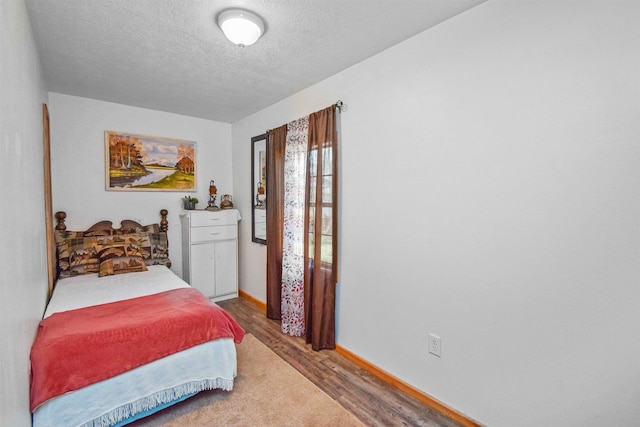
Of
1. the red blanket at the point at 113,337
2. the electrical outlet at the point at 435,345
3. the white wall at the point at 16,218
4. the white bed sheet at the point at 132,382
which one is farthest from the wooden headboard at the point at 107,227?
the electrical outlet at the point at 435,345

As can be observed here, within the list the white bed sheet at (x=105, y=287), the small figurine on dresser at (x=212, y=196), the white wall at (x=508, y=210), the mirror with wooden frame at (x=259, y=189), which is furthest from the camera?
the small figurine on dresser at (x=212, y=196)

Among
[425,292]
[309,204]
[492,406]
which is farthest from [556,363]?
[309,204]

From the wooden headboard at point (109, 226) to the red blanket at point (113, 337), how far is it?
149 cm

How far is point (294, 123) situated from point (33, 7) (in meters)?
1.90

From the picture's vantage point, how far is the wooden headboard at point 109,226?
3.13 m

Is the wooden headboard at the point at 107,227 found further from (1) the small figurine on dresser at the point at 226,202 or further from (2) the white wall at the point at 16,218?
(2) the white wall at the point at 16,218

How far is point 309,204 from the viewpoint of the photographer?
276cm

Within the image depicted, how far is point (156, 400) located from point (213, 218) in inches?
90.1

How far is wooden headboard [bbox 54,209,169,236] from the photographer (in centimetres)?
313

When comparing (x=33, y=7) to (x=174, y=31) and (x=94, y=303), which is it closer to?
(x=174, y=31)

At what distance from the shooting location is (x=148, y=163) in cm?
368

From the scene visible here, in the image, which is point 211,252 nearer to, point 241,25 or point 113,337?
point 113,337

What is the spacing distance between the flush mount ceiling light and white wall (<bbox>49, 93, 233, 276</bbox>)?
7.72ft

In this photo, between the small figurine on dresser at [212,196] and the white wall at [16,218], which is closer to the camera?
the white wall at [16,218]
